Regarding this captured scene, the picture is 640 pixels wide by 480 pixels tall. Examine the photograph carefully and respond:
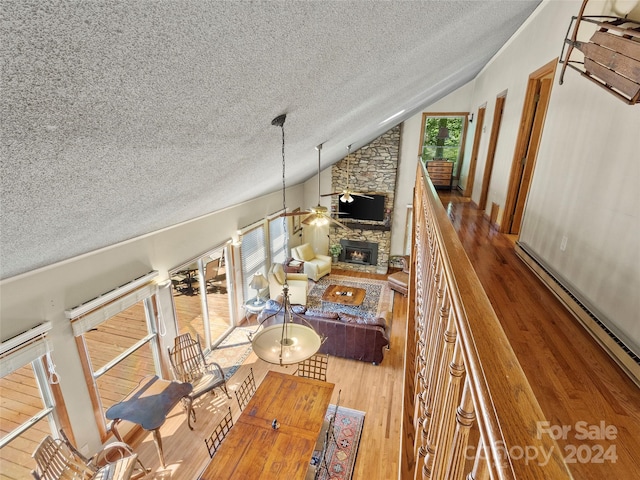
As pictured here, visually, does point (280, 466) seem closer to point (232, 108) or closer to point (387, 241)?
point (232, 108)

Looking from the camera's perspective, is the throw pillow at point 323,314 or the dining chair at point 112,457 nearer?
the dining chair at point 112,457

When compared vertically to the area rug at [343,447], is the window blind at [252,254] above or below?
above

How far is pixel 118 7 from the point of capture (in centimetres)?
76

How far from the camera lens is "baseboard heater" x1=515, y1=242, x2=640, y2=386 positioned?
177cm

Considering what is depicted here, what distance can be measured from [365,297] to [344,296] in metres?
0.93

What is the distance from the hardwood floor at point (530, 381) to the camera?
4.94 ft

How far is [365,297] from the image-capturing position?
831 centimetres

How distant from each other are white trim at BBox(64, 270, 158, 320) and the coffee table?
413 cm

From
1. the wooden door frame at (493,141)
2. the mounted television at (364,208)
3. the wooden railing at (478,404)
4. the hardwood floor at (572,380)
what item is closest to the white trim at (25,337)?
the wooden railing at (478,404)

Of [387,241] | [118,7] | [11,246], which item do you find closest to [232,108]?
[118,7]

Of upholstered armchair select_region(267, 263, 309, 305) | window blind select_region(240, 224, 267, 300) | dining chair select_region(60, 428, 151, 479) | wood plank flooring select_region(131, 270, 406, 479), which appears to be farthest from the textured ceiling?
upholstered armchair select_region(267, 263, 309, 305)

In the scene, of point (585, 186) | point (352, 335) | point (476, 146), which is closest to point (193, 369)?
point (352, 335)

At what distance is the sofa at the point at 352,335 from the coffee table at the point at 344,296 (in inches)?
61.2

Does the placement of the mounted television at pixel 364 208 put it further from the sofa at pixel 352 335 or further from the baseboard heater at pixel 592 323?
the baseboard heater at pixel 592 323
